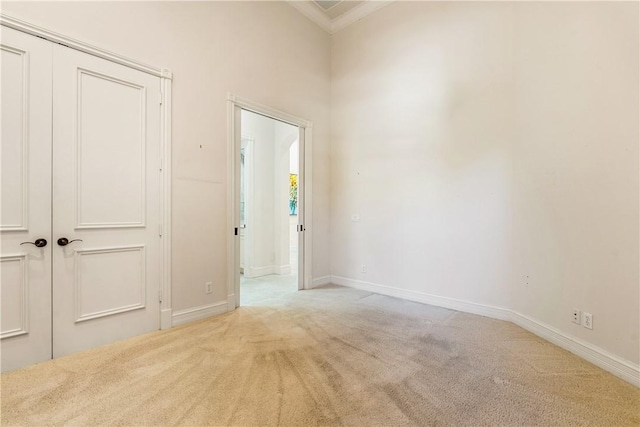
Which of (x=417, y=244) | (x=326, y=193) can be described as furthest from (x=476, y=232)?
(x=326, y=193)

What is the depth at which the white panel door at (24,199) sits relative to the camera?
2.04 metres

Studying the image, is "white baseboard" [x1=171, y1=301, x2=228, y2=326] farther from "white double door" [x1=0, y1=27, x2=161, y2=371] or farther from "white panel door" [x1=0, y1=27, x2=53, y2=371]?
"white panel door" [x1=0, y1=27, x2=53, y2=371]

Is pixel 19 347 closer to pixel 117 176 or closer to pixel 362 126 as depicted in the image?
pixel 117 176

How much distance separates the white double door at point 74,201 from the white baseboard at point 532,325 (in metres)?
2.69

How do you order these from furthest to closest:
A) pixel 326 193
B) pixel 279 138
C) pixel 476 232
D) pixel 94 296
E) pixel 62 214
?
pixel 279 138, pixel 326 193, pixel 476 232, pixel 94 296, pixel 62 214

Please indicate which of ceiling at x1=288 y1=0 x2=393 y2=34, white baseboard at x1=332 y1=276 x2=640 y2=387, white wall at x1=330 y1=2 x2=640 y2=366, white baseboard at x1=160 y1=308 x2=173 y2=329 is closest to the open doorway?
white wall at x1=330 y1=2 x2=640 y2=366

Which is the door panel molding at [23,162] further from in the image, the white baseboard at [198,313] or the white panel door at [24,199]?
the white baseboard at [198,313]

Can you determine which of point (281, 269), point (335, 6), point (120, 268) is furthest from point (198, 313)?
point (335, 6)

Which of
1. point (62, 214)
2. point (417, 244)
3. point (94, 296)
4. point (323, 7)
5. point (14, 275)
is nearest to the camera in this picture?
point (14, 275)

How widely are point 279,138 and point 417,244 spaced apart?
315 cm


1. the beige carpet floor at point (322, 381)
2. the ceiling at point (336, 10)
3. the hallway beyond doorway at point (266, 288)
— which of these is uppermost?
the ceiling at point (336, 10)

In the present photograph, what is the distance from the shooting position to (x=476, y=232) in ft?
10.8

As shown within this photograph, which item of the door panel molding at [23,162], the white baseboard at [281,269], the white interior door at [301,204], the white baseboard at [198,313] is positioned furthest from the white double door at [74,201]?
the white baseboard at [281,269]

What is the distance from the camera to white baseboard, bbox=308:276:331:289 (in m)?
4.41
